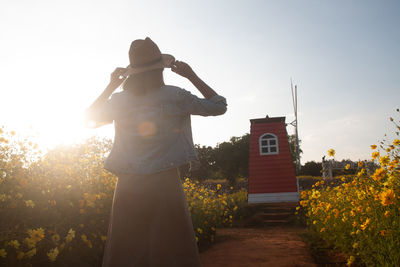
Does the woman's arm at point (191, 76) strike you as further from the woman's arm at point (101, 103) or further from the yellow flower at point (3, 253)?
the yellow flower at point (3, 253)

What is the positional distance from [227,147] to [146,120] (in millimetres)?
35227

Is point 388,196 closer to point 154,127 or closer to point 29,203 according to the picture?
point 154,127

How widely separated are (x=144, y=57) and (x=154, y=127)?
0.45 metres

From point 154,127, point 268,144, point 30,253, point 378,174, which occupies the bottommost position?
point 30,253

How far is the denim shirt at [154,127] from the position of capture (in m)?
1.79

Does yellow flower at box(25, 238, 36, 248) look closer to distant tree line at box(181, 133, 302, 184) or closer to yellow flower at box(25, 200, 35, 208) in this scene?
yellow flower at box(25, 200, 35, 208)

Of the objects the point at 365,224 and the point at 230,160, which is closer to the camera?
the point at 365,224

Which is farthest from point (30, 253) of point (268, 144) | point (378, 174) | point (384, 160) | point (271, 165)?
point (268, 144)

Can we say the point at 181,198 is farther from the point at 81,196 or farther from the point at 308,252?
the point at 308,252

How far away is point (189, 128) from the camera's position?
1949mm

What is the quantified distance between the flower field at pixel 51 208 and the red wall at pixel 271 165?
1026cm

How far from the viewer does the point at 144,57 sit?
76.2 inches

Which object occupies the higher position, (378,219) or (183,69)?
(183,69)

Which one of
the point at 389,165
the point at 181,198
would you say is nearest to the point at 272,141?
the point at 389,165
